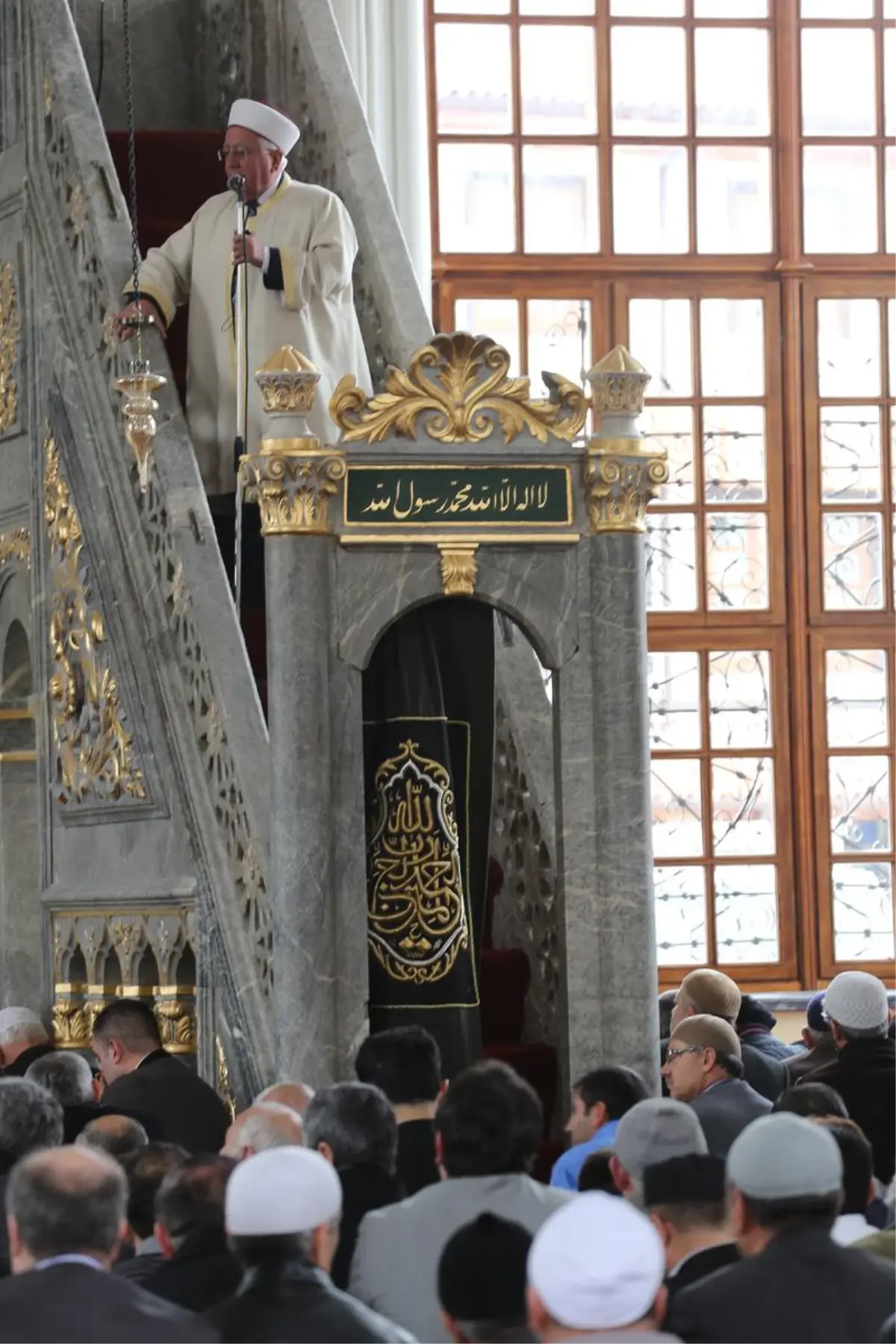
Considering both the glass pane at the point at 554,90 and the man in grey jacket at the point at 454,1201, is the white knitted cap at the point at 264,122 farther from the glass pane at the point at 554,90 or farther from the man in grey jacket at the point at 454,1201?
the man in grey jacket at the point at 454,1201

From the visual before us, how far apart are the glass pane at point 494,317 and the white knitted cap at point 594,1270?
25.7ft

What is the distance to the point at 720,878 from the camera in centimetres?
1044

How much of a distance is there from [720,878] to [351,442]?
4696mm

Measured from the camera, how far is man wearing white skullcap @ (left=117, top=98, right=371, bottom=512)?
8266 mm

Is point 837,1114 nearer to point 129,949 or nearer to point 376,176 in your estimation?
point 129,949

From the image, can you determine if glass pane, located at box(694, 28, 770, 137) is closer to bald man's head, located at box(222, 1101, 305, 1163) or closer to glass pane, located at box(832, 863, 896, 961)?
glass pane, located at box(832, 863, 896, 961)

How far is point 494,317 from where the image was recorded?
419 inches

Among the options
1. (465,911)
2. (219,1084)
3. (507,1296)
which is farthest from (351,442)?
(507,1296)

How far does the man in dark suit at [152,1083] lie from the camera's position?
639cm

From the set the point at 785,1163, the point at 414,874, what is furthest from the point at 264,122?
the point at 785,1163

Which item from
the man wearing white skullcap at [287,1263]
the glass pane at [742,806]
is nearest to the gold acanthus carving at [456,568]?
the man wearing white skullcap at [287,1263]

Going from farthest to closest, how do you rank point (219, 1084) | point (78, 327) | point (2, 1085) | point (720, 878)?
point (720, 878)
point (78, 327)
point (219, 1084)
point (2, 1085)

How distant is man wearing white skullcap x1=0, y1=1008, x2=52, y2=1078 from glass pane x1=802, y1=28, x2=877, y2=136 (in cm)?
537

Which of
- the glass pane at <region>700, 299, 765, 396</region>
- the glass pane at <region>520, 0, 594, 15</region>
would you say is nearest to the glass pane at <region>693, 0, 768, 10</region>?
the glass pane at <region>520, 0, 594, 15</region>
